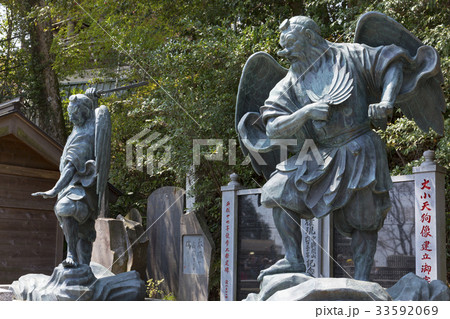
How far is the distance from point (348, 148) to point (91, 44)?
32.6 ft

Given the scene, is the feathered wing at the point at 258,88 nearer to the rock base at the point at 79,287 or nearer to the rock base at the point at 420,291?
the rock base at the point at 420,291

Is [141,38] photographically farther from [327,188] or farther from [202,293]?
[327,188]

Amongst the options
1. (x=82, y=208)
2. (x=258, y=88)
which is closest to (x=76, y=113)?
(x=82, y=208)

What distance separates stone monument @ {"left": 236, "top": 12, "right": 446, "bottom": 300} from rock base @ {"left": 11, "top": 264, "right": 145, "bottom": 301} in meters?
1.57

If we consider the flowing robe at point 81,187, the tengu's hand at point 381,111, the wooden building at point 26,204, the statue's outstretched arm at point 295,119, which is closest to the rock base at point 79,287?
the flowing robe at point 81,187

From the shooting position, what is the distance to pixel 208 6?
10047mm

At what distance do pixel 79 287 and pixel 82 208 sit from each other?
0.69m

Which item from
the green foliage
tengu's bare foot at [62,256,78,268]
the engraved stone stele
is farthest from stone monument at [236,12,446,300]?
the green foliage

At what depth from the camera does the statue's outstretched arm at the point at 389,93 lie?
3207 mm

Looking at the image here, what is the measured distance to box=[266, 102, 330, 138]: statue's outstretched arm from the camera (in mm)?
3342

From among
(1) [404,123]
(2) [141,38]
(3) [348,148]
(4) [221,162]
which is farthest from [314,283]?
(2) [141,38]

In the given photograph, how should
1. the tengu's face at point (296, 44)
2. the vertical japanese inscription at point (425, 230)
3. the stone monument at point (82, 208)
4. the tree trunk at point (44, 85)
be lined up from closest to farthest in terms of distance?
the tengu's face at point (296, 44)
the stone monument at point (82, 208)
the vertical japanese inscription at point (425, 230)
the tree trunk at point (44, 85)

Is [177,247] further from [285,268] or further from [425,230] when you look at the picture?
[285,268]

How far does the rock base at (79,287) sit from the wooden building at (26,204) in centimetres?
426
